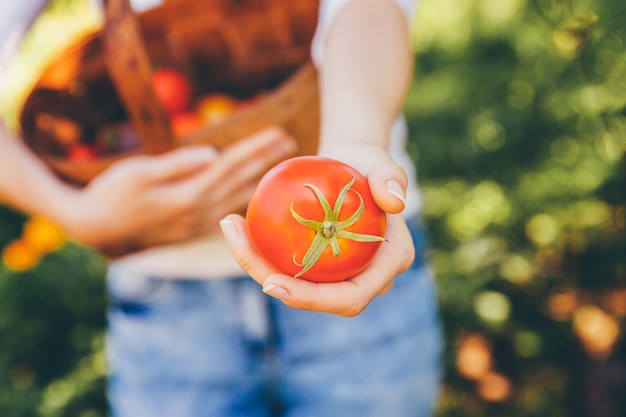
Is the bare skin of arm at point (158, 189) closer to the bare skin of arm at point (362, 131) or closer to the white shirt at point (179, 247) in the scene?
the white shirt at point (179, 247)

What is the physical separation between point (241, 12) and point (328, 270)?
95 cm

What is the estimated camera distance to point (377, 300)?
1229 mm

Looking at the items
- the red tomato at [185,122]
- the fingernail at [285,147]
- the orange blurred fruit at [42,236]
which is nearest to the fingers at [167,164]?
the fingernail at [285,147]

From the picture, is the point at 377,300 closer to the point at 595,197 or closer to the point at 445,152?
the point at 595,197

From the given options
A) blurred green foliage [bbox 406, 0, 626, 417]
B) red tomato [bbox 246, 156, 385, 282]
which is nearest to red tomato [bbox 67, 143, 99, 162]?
red tomato [bbox 246, 156, 385, 282]

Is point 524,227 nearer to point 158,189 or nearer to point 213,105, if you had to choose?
point 213,105

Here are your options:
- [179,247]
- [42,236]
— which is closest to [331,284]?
[179,247]

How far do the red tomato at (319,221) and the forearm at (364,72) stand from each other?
140 millimetres

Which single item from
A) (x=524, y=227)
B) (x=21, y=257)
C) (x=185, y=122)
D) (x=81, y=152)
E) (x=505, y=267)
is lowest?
(x=505, y=267)

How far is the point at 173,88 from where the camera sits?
1712 mm

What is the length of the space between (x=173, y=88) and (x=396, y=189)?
42.1 inches

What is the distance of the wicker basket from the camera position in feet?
3.96

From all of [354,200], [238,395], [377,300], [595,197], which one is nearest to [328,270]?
[354,200]

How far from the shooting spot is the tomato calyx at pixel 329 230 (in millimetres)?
805
